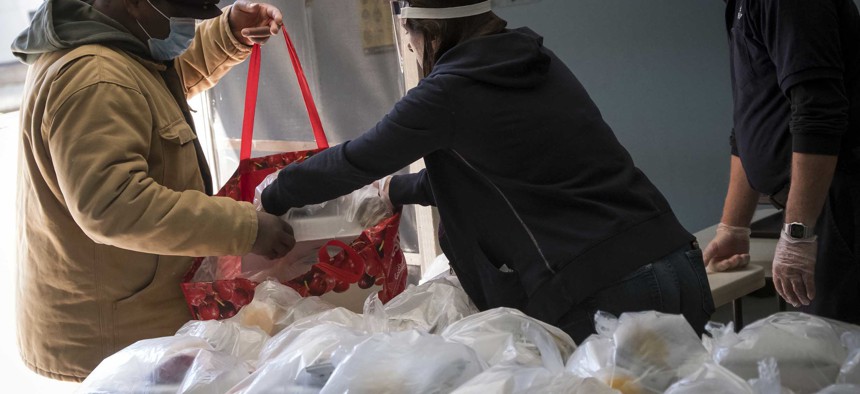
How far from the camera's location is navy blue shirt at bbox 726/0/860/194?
1902 millimetres

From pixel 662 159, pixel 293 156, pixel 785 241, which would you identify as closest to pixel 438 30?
pixel 293 156

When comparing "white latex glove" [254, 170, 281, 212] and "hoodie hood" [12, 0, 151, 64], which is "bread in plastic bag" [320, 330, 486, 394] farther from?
"hoodie hood" [12, 0, 151, 64]

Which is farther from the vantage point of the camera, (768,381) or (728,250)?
(728,250)

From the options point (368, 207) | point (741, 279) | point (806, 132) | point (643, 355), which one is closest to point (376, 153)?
point (368, 207)

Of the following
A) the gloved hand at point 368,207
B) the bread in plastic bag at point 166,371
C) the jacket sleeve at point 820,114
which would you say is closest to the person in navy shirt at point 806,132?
the jacket sleeve at point 820,114

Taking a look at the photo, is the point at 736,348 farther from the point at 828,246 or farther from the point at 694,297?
the point at 828,246

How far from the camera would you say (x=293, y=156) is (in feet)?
6.79

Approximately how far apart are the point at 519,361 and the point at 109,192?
93 centimetres

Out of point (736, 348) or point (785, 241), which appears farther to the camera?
point (785, 241)

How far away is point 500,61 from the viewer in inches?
65.2

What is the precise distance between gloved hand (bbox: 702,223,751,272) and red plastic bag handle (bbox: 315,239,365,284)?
123 centimetres

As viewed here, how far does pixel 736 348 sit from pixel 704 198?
3180mm

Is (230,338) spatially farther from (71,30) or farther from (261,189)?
(71,30)

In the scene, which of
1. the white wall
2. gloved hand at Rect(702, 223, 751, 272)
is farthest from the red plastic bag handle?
the white wall
